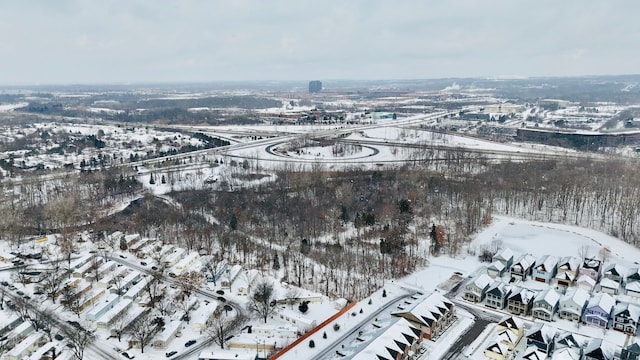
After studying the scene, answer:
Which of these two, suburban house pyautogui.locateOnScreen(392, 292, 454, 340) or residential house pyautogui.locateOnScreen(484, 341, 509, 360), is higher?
suburban house pyautogui.locateOnScreen(392, 292, 454, 340)

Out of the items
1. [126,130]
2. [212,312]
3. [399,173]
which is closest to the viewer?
[212,312]

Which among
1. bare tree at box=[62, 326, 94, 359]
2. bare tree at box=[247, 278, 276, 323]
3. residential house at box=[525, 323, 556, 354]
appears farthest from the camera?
bare tree at box=[247, 278, 276, 323]

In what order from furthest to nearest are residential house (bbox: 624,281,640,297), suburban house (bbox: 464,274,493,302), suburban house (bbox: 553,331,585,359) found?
residential house (bbox: 624,281,640,297) < suburban house (bbox: 464,274,493,302) < suburban house (bbox: 553,331,585,359)

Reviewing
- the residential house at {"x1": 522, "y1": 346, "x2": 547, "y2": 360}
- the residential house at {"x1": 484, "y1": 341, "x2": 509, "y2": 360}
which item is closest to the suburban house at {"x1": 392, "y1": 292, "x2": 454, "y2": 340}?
the residential house at {"x1": 484, "y1": 341, "x2": 509, "y2": 360}

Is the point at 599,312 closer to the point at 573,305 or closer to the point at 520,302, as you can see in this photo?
the point at 573,305

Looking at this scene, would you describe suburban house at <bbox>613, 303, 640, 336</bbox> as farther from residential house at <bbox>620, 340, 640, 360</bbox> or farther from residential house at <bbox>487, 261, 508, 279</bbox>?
residential house at <bbox>487, 261, 508, 279</bbox>

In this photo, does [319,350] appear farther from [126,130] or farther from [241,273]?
[126,130]

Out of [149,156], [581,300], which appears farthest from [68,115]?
[581,300]

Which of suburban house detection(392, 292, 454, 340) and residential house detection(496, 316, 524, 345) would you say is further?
suburban house detection(392, 292, 454, 340)
